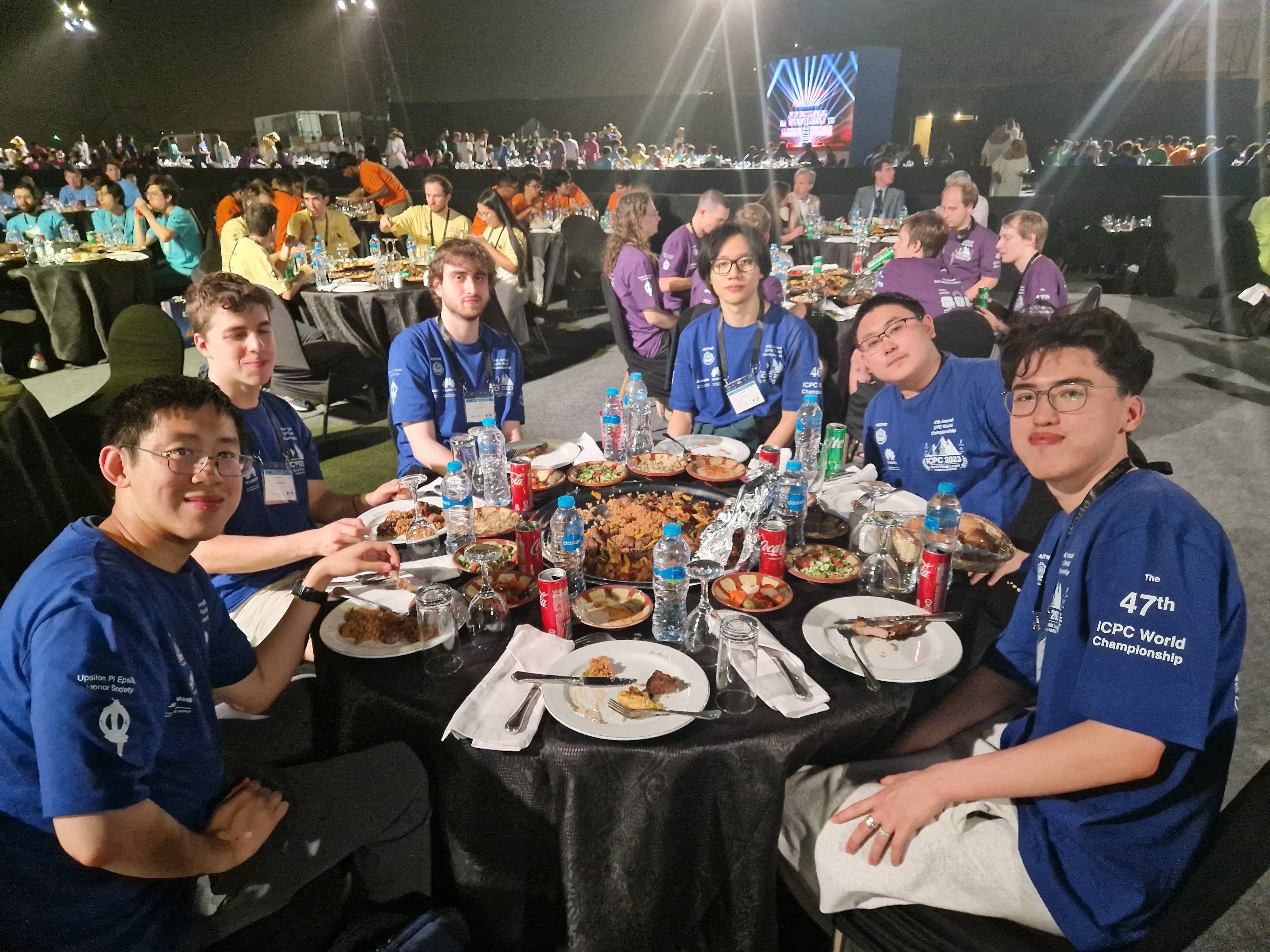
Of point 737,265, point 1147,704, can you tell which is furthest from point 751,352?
point 1147,704

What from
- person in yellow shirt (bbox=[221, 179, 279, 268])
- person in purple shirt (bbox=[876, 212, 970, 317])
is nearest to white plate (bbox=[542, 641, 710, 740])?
person in purple shirt (bbox=[876, 212, 970, 317])

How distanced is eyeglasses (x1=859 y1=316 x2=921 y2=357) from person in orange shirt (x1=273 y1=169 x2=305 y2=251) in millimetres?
7228

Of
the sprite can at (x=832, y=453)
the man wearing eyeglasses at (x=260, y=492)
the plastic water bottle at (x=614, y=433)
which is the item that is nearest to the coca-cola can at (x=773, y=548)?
the sprite can at (x=832, y=453)

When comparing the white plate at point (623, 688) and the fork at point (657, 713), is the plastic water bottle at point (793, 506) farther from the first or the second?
the fork at point (657, 713)

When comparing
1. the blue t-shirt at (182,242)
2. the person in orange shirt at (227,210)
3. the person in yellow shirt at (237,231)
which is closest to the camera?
the person in yellow shirt at (237,231)

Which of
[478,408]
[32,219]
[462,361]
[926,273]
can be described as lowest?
[478,408]

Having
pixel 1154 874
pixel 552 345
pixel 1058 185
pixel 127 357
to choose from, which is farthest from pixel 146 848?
pixel 1058 185

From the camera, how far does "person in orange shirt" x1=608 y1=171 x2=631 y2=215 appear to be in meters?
10.6

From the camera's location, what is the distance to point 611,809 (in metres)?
1.60

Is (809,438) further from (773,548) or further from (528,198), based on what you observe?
(528,198)

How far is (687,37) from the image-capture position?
21672mm

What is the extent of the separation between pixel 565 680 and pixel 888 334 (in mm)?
1923

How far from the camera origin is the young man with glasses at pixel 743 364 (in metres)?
3.59

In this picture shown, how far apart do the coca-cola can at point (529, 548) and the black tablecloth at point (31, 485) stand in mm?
2475
